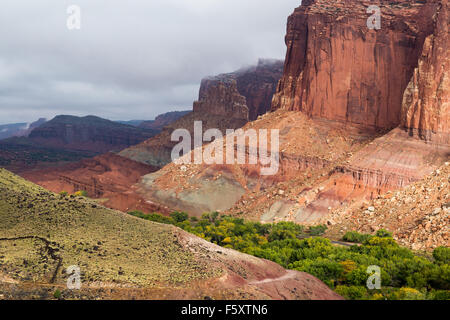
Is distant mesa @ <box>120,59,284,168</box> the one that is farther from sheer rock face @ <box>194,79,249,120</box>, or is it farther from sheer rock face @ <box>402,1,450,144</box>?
sheer rock face @ <box>402,1,450,144</box>

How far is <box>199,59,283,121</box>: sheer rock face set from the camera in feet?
359

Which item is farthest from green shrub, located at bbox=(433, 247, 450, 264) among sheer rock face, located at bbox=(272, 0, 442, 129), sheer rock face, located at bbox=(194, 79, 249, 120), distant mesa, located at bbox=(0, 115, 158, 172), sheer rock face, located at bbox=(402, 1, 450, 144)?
distant mesa, located at bbox=(0, 115, 158, 172)

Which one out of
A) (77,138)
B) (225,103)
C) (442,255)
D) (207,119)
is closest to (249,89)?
(225,103)

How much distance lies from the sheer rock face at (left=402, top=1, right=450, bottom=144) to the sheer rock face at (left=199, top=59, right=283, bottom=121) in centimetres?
6773

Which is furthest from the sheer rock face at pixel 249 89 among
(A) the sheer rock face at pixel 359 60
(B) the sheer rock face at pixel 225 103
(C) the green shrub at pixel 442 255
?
(C) the green shrub at pixel 442 255

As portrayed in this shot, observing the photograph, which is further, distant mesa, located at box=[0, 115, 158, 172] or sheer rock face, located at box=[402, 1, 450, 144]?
distant mesa, located at box=[0, 115, 158, 172]

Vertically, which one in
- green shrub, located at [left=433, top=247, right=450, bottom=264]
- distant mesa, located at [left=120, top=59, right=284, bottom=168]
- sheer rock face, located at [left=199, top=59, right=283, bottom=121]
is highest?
sheer rock face, located at [left=199, top=59, right=283, bottom=121]

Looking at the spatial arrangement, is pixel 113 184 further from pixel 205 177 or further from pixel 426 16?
pixel 426 16

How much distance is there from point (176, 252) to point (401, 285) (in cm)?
1412

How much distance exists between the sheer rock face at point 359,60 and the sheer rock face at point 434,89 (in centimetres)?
402

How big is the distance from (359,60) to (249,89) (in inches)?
3382

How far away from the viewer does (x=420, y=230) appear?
3331 centimetres

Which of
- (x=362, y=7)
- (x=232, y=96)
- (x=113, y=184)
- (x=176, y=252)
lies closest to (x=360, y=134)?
(x=362, y=7)
